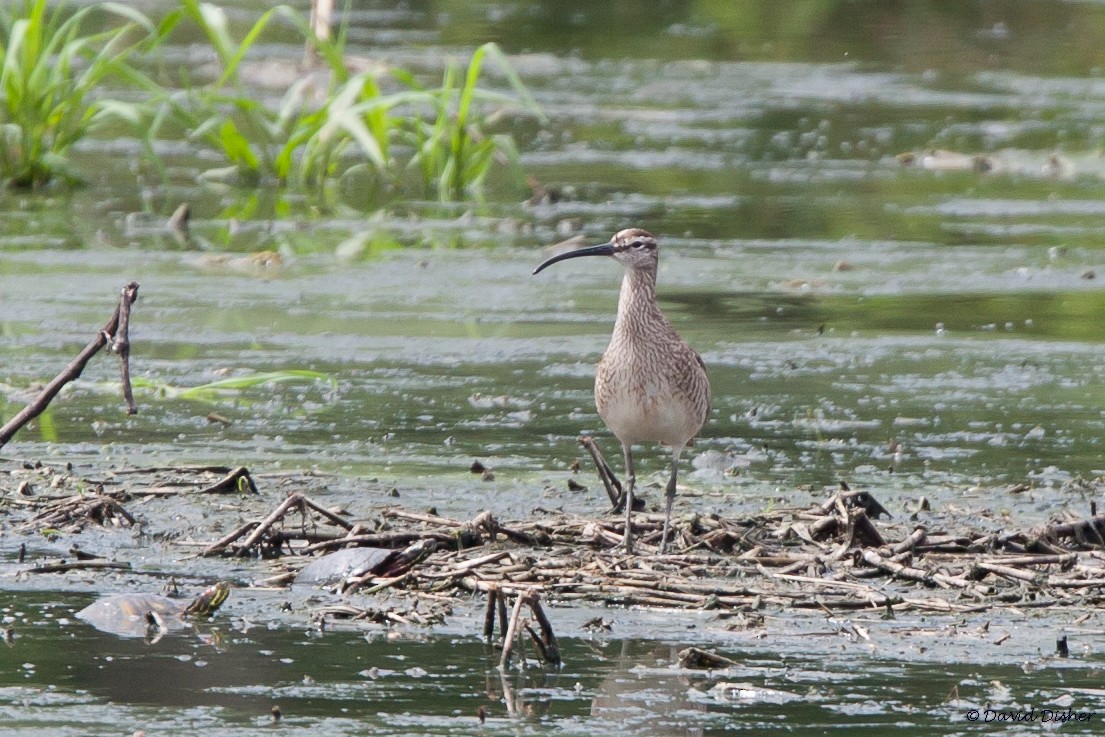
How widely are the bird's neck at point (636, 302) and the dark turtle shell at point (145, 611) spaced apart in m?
1.74

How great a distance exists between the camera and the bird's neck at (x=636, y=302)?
6.89 metres

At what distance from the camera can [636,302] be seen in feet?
22.8

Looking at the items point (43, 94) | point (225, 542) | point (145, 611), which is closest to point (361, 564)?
point (225, 542)

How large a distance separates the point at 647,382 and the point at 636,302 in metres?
0.32

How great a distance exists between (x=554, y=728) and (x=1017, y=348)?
578 centimetres

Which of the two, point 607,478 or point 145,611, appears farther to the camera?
point 607,478

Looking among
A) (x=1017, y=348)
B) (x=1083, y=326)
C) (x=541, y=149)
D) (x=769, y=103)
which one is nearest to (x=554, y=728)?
(x=1017, y=348)

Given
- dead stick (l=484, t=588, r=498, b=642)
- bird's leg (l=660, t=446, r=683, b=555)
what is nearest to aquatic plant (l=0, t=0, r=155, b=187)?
bird's leg (l=660, t=446, r=683, b=555)

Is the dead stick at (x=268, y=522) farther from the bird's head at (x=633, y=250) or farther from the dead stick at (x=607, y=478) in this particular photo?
the bird's head at (x=633, y=250)

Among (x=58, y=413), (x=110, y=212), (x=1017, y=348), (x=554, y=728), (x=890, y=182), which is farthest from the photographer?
(x=890, y=182)

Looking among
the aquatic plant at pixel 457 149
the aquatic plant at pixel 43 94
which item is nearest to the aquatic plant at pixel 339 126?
the aquatic plant at pixel 457 149

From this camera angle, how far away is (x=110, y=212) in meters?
13.7

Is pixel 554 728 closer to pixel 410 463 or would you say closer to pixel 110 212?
pixel 410 463

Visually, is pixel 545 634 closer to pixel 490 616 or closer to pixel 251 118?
pixel 490 616
